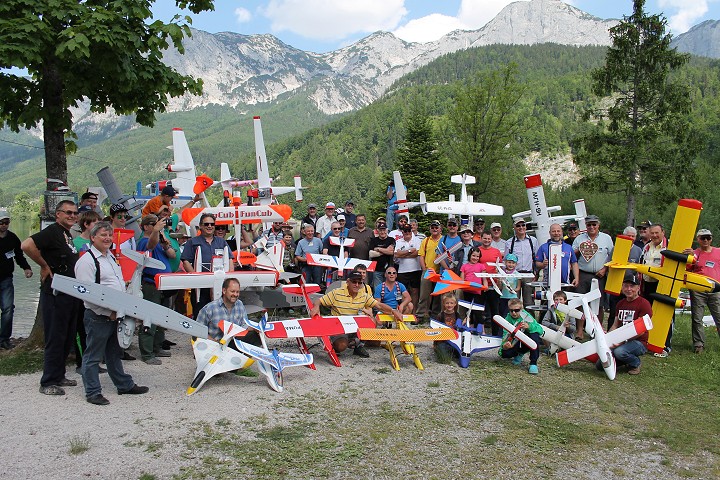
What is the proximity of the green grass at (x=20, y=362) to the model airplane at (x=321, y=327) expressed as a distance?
9.37ft

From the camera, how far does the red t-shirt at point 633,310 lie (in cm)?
736

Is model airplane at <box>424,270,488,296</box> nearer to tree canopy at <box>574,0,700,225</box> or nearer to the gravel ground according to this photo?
the gravel ground

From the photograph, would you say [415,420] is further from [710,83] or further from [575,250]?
[710,83]

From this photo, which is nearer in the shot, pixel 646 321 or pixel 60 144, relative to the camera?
pixel 646 321

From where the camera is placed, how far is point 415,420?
17.1ft

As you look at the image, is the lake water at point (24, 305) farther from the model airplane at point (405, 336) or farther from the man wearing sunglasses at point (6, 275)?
the model airplane at point (405, 336)

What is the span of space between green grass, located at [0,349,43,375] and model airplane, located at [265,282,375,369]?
112 inches

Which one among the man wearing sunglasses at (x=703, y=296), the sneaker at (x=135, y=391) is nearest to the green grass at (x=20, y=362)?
the sneaker at (x=135, y=391)

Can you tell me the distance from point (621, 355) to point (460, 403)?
2.68 meters

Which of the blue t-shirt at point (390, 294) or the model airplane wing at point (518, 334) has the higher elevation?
the blue t-shirt at point (390, 294)

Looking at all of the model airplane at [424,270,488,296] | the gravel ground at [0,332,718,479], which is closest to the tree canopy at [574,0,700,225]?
the model airplane at [424,270,488,296]

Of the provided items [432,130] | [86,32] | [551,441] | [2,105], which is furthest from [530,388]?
[432,130]

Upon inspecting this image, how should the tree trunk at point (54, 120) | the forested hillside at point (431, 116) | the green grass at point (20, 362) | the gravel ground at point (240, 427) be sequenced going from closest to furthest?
the gravel ground at point (240, 427) < the green grass at point (20, 362) < the tree trunk at point (54, 120) < the forested hillside at point (431, 116)

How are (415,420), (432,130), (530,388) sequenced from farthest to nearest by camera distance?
1. (432,130)
2. (530,388)
3. (415,420)
